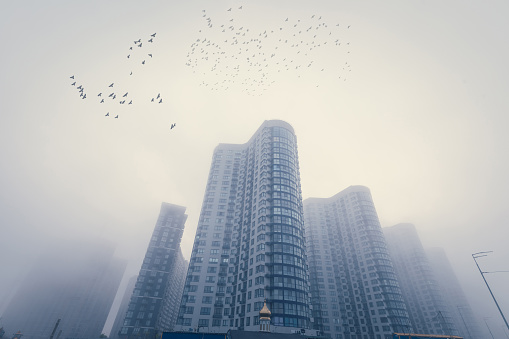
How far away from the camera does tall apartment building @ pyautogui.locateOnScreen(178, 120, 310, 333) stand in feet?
220

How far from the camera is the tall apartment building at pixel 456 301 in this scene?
157m

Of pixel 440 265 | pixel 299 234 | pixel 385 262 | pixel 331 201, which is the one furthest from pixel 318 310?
pixel 440 265

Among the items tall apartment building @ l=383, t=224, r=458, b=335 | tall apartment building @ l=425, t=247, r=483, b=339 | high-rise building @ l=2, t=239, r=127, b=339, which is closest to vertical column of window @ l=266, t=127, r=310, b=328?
tall apartment building @ l=383, t=224, r=458, b=335

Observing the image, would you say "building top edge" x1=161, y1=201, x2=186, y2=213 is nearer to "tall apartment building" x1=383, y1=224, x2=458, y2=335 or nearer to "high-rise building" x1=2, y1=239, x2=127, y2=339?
"high-rise building" x1=2, y1=239, x2=127, y2=339

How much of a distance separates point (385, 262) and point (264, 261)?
7518cm

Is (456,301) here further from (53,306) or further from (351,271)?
(53,306)

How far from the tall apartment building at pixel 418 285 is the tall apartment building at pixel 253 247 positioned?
97.3 m

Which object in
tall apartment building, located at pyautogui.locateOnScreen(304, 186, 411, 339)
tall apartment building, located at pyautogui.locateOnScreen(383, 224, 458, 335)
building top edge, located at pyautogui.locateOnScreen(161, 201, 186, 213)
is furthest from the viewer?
building top edge, located at pyautogui.locateOnScreen(161, 201, 186, 213)

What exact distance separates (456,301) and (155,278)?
206 m

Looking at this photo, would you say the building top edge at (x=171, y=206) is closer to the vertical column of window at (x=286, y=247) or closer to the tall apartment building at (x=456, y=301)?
the vertical column of window at (x=286, y=247)

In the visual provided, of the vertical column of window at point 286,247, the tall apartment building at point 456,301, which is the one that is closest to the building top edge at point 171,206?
the vertical column of window at point 286,247

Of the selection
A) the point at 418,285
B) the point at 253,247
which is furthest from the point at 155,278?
the point at 418,285

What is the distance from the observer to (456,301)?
17212cm

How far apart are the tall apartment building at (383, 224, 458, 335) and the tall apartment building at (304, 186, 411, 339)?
121 ft
